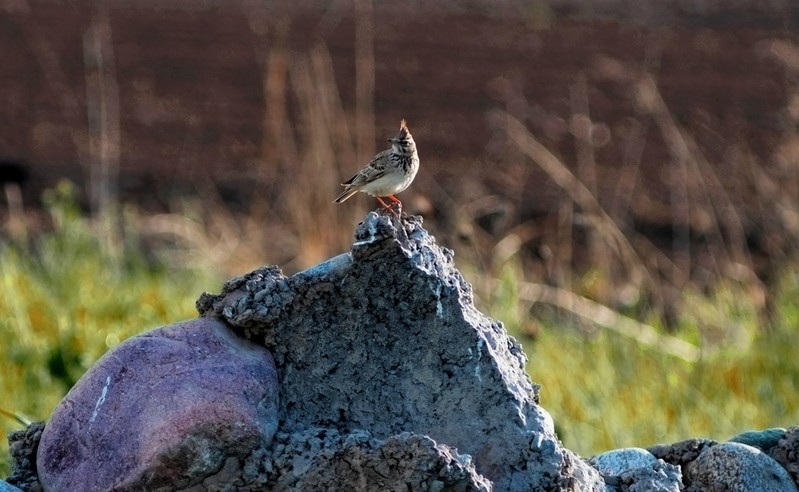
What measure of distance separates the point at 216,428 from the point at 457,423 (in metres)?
0.49

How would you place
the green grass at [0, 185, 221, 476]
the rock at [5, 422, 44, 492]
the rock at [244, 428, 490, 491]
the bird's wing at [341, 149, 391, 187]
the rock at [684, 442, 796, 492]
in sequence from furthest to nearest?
1. the green grass at [0, 185, 221, 476]
2. the bird's wing at [341, 149, 391, 187]
3. the rock at [684, 442, 796, 492]
4. the rock at [5, 422, 44, 492]
5. the rock at [244, 428, 490, 491]

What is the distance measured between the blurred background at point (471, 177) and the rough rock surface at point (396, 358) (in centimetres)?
110

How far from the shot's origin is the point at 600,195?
1102 centimetres

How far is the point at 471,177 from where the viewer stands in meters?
11.5

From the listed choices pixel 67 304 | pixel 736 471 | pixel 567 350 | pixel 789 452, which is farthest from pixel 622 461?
pixel 67 304

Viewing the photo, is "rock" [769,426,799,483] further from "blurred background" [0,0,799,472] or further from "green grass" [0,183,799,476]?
"blurred background" [0,0,799,472]

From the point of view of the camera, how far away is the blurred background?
20.0ft

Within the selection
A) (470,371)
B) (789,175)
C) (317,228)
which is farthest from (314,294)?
(789,175)

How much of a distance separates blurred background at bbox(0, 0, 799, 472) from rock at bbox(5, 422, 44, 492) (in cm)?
66

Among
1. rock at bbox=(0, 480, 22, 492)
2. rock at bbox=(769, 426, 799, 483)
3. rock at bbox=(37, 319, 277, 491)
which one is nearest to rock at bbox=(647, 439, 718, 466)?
rock at bbox=(769, 426, 799, 483)

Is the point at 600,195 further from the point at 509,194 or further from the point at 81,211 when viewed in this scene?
the point at 81,211

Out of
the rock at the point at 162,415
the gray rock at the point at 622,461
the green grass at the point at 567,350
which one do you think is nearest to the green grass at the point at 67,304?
the green grass at the point at 567,350

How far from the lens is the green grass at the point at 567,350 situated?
5.40 metres

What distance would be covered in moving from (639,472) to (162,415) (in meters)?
1.07
